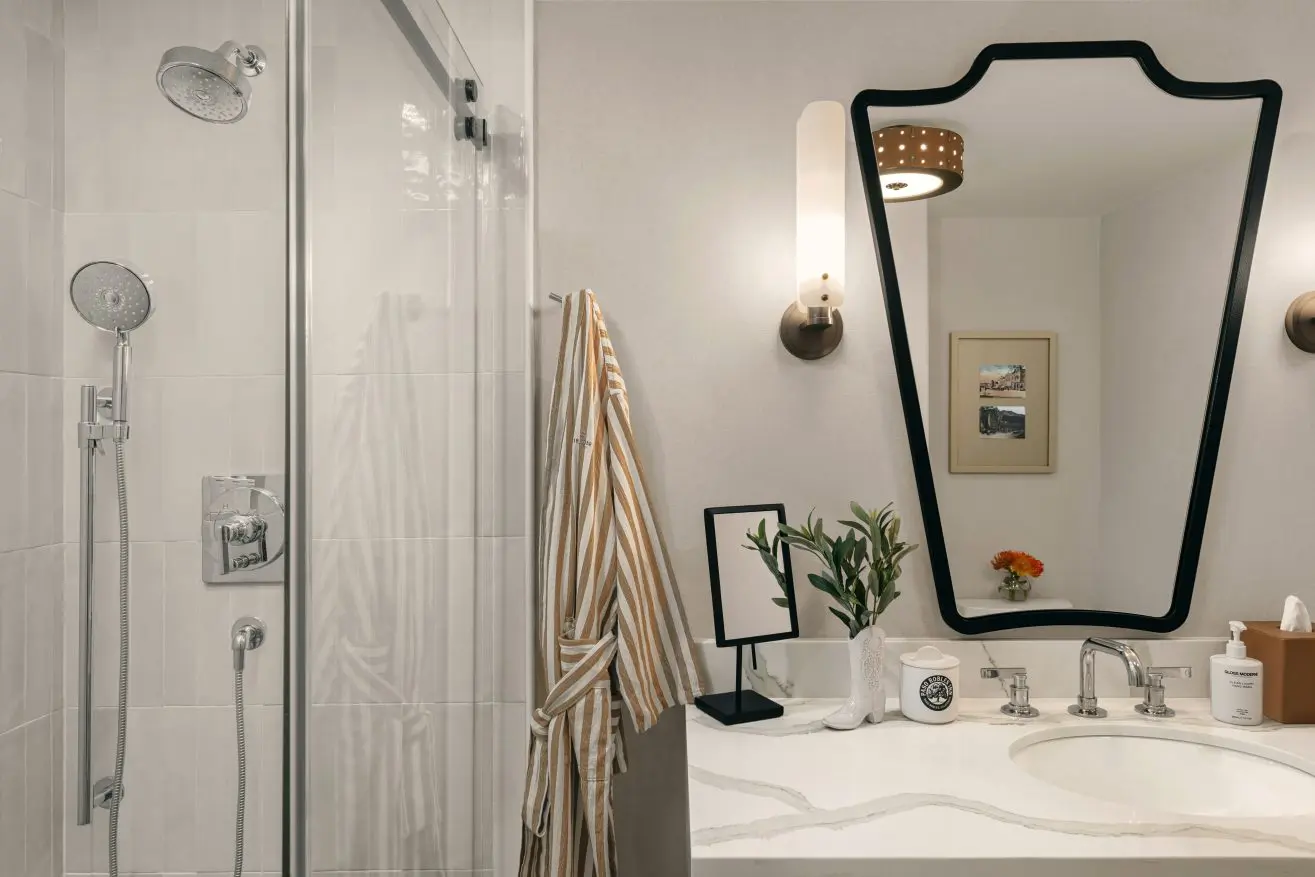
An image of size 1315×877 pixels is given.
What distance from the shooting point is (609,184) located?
4.98 ft

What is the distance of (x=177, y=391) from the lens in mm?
704

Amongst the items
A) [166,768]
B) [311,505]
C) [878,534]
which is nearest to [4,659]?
[166,768]

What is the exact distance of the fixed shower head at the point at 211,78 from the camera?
2.29 feet

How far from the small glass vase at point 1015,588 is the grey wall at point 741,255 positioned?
0.40 ft

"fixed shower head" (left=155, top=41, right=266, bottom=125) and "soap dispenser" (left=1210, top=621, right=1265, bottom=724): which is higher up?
"fixed shower head" (left=155, top=41, right=266, bottom=125)

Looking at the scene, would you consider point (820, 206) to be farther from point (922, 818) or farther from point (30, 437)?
point (30, 437)

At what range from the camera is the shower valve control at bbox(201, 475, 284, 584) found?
28.7 inches

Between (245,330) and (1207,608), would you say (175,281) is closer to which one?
(245,330)

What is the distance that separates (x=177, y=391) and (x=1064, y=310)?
4.39ft

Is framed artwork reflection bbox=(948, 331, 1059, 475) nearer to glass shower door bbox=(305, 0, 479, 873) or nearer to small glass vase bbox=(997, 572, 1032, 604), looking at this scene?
small glass vase bbox=(997, 572, 1032, 604)

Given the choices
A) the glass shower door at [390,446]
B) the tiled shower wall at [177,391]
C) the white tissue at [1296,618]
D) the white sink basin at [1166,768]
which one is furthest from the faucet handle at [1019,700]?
the tiled shower wall at [177,391]

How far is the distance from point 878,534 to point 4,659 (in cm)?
110

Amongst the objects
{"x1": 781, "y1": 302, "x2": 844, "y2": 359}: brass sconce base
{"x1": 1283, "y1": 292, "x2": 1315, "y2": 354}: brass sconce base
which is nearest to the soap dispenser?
{"x1": 1283, "y1": 292, "x2": 1315, "y2": 354}: brass sconce base

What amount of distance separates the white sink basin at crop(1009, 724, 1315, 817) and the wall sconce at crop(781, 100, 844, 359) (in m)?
0.76
